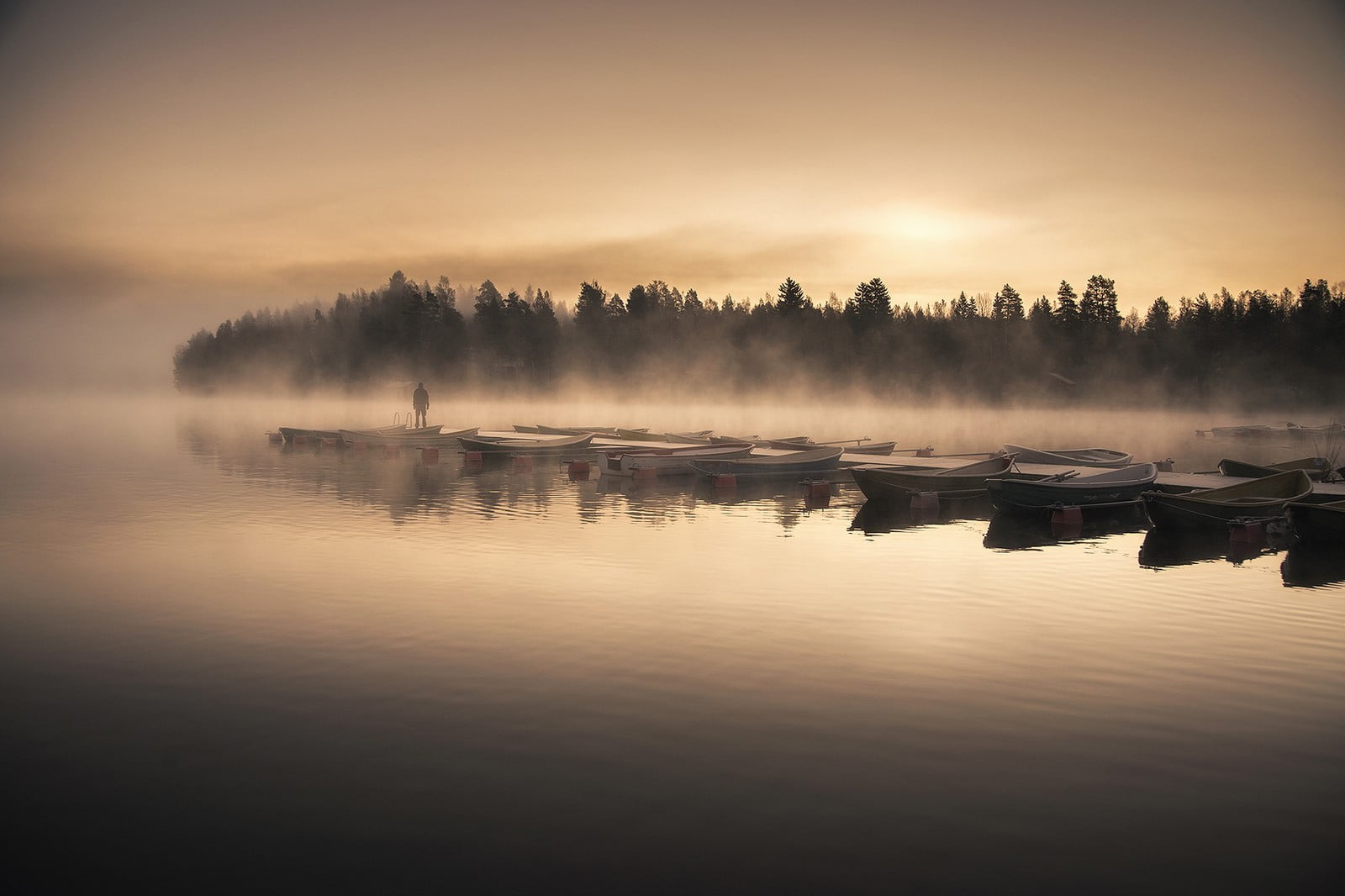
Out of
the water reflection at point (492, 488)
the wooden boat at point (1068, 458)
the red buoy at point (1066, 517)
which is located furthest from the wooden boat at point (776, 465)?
the red buoy at point (1066, 517)

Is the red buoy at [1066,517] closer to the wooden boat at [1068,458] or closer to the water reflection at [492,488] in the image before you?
the water reflection at [492,488]

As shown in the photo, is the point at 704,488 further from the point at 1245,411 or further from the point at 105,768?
the point at 1245,411

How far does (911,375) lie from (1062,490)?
145079mm

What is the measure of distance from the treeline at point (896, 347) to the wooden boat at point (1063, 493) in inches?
5261

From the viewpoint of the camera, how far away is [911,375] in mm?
171250

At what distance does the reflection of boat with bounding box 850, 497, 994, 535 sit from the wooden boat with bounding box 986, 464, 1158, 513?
5.90 feet

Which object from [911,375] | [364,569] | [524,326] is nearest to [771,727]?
[364,569]

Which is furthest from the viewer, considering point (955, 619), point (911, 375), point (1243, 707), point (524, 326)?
point (524, 326)

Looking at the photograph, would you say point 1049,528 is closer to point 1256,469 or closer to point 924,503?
point 924,503

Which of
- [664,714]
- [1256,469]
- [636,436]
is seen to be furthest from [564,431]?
[664,714]

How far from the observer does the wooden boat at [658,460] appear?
1720 inches

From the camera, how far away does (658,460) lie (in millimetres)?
44281

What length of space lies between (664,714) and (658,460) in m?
32.7

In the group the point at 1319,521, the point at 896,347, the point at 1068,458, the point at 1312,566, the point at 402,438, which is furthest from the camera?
the point at 896,347
